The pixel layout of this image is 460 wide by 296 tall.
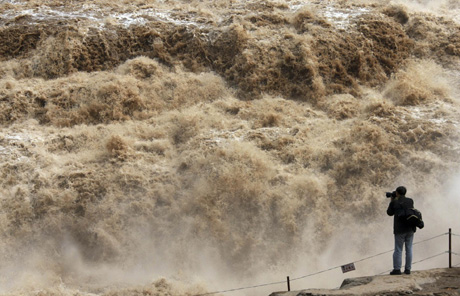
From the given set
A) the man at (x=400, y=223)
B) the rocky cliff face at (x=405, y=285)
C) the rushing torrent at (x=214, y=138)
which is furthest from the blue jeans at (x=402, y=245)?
the rushing torrent at (x=214, y=138)

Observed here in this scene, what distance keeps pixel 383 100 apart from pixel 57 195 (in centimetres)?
688

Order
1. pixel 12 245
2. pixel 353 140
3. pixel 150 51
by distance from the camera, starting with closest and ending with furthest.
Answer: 1. pixel 12 245
2. pixel 353 140
3. pixel 150 51

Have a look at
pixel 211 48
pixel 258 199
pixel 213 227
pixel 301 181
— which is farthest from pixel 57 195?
pixel 211 48

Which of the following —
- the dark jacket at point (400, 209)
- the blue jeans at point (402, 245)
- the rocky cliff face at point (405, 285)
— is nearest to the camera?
the rocky cliff face at point (405, 285)

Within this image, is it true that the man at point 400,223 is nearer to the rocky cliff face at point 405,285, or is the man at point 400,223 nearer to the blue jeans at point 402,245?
the blue jeans at point 402,245

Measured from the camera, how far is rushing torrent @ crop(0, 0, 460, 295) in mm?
9602

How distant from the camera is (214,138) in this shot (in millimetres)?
11320

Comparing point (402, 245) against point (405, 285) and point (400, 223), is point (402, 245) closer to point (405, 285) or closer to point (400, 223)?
point (400, 223)

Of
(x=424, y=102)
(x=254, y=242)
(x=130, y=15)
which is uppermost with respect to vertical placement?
(x=130, y=15)

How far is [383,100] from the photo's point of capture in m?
12.3

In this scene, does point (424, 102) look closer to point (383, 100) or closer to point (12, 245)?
point (383, 100)

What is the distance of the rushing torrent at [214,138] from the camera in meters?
9.60

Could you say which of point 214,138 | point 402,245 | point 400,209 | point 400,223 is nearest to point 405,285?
point 402,245

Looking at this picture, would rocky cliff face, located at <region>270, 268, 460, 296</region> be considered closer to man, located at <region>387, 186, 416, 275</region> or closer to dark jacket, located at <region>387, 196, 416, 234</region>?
man, located at <region>387, 186, 416, 275</region>
